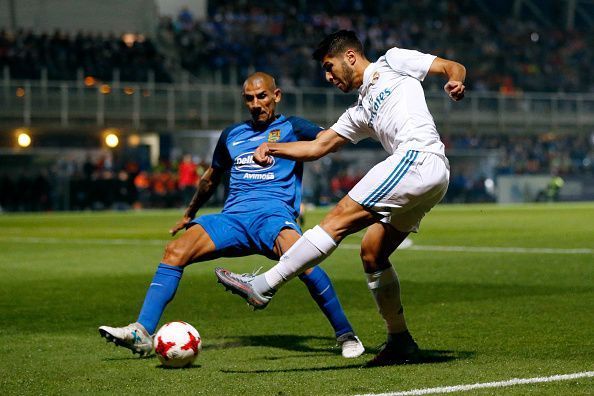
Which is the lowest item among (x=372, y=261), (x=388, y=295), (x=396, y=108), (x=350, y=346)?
(x=350, y=346)

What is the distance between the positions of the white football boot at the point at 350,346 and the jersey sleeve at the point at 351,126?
4.52ft

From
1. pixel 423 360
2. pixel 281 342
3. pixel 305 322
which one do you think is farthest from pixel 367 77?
pixel 305 322

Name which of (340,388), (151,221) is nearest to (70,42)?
(151,221)

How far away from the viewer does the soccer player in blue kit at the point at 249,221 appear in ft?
Result: 24.1

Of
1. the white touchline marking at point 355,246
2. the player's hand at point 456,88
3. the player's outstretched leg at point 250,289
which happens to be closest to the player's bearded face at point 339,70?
the player's hand at point 456,88

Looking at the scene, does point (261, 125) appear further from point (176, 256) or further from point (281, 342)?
point (281, 342)

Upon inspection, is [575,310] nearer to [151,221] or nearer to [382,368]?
[382,368]

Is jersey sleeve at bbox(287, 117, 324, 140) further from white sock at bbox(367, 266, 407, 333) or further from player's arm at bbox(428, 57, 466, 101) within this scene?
player's arm at bbox(428, 57, 466, 101)

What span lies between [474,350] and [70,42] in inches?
1271

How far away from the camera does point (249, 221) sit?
768 centimetres

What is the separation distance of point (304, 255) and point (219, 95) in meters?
30.1

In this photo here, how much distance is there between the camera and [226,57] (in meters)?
40.9

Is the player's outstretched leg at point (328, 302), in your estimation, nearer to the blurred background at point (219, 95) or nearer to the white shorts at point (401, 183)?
the white shorts at point (401, 183)

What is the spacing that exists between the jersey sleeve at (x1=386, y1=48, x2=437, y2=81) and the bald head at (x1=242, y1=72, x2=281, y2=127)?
1.34m
